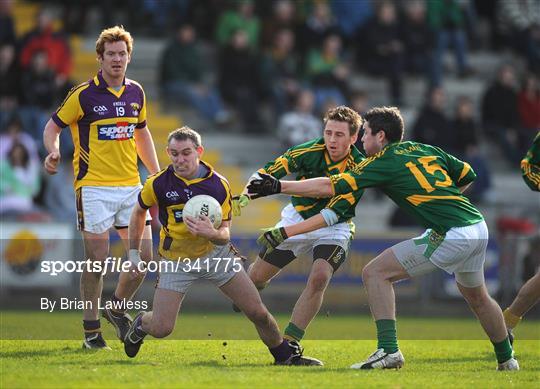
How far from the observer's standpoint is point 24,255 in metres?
16.9

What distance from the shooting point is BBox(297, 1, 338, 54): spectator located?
21.2 meters

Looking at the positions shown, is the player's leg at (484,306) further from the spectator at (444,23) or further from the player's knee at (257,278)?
the spectator at (444,23)

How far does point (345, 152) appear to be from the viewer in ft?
35.5

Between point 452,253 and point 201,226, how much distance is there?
2.12 metres

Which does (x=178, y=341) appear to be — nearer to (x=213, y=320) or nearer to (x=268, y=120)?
(x=213, y=320)

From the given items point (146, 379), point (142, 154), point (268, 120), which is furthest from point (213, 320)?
point (268, 120)

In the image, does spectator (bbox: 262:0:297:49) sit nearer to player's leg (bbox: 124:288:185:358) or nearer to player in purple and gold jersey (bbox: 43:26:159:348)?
player in purple and gold jersey (bbox: 43:26:159:348)

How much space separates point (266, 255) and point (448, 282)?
6677 mm

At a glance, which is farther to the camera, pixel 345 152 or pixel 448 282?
pixel 448 282

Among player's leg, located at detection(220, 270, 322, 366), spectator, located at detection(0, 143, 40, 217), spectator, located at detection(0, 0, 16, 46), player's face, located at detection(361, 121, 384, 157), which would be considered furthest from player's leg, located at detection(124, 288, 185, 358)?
spectator, located at detection(0, 0, 16, 46)

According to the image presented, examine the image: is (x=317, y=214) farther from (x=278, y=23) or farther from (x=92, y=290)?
(x=278, y=23)

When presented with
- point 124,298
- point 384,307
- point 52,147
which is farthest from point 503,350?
point 52,147

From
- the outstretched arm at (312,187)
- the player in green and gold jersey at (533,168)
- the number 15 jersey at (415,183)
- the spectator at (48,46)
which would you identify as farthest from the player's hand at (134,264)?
the spectator at (48,46)

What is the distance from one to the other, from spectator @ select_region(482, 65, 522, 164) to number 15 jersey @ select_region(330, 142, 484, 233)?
11.9 meters
